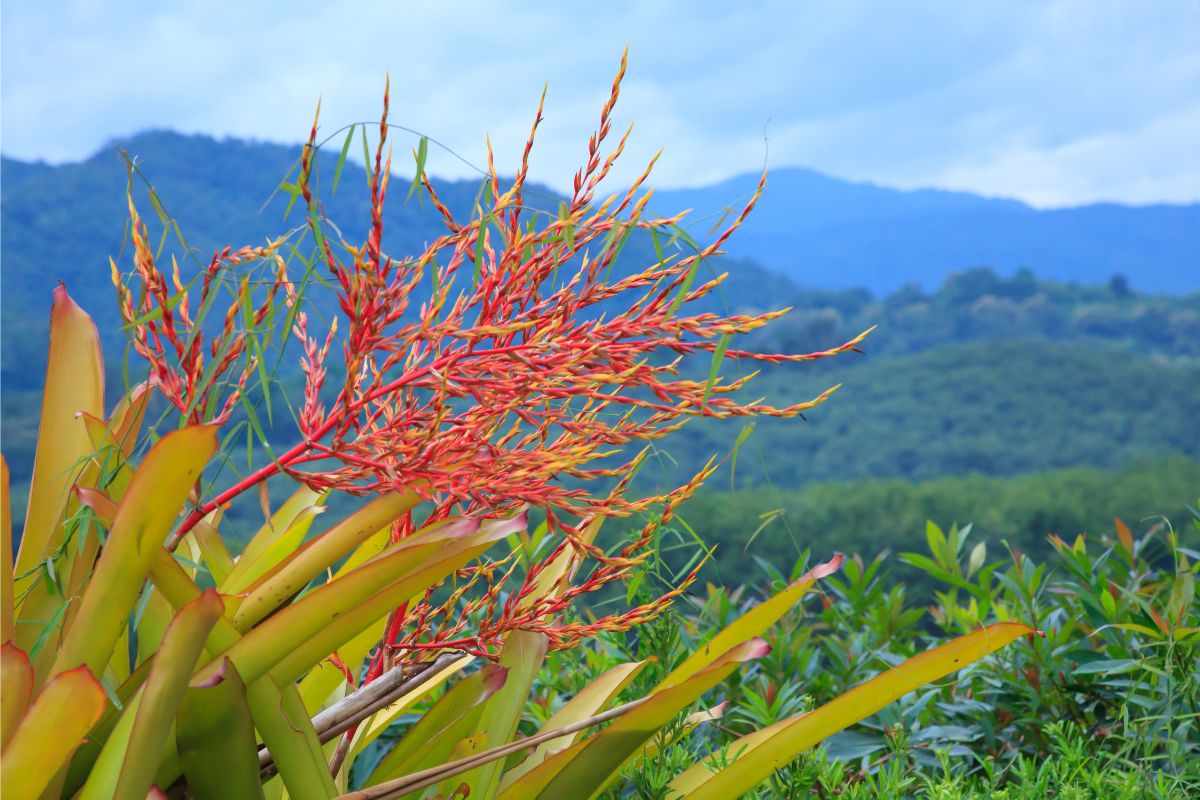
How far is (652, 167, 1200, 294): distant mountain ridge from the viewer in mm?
80562

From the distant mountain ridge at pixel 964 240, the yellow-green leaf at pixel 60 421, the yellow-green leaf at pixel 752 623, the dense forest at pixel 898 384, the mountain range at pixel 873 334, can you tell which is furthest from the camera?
the distant mountain ridge at pixel 964 240

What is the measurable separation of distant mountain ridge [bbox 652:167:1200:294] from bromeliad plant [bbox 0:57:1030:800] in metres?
75.0

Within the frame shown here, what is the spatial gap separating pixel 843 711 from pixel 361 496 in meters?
0.64

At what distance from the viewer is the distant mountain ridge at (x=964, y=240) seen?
264 ft

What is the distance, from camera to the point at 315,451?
38.8 inches

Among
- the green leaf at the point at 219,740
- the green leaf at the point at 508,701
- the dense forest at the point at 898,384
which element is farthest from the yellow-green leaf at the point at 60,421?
the dense forest at the point at 898,384

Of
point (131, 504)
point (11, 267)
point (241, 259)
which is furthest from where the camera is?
point (11, 267)

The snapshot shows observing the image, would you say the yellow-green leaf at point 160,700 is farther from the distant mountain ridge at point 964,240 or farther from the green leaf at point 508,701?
the distant mountain ridge at point 964,240

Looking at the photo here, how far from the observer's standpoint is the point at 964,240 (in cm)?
8681

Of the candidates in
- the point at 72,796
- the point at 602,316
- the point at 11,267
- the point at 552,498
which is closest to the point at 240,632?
the point at 72,796

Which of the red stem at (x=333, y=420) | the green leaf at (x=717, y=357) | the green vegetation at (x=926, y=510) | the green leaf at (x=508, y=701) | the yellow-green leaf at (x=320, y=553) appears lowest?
the green vegetation at (x=926, y=510)

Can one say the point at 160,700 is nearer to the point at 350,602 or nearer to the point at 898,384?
the point at 350,602

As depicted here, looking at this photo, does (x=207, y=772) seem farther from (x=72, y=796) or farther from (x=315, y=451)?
(x=315, y=451)

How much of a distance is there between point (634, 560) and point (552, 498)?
0.48 feet
